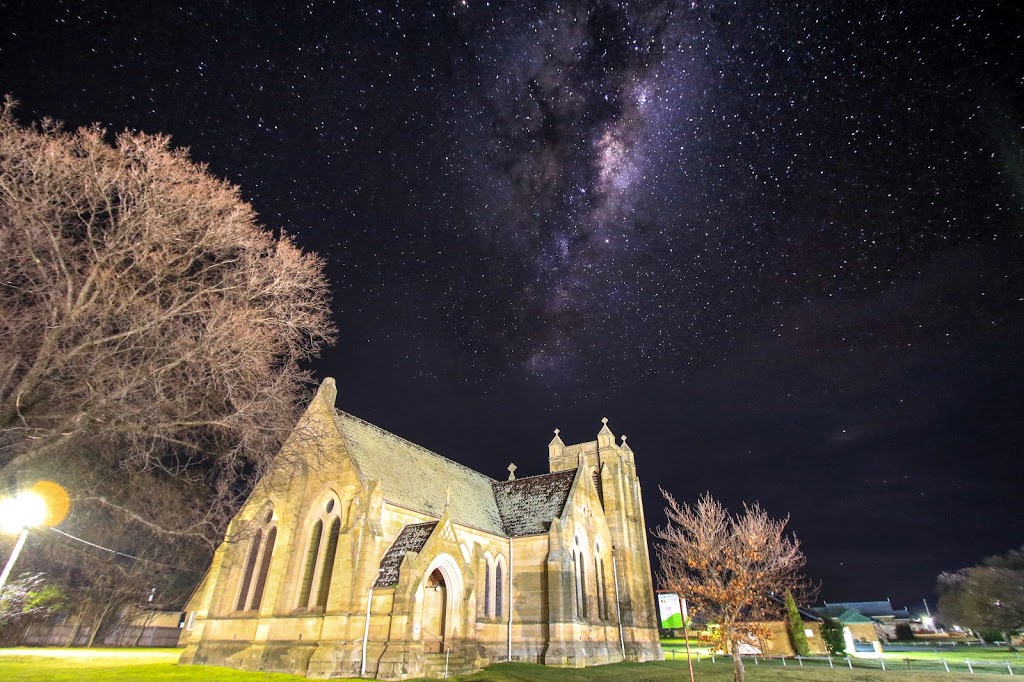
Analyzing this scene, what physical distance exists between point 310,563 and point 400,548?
4.90m

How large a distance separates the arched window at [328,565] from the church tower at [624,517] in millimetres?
17109

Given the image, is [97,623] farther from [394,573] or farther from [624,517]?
[624,517]

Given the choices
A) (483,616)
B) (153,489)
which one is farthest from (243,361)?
(483,616)

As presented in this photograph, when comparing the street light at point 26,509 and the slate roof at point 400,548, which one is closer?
the street light at point 26,509

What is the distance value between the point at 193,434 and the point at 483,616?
19.0m

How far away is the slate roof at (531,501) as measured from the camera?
103ft

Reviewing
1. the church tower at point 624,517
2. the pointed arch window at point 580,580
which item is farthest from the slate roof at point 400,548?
the church tower at point 624,517

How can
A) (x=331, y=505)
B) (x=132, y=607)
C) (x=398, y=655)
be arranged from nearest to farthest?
(x=398, y=655), (x=331, y=505), (x=132, y=607)

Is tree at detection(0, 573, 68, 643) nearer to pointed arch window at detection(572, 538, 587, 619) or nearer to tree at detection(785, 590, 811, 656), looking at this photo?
pointed arch window at detection(572, 538, 587, 619)

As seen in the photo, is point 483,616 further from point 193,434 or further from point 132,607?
point 132,607

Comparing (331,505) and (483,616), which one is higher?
(331,505)

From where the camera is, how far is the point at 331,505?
24.9 metres

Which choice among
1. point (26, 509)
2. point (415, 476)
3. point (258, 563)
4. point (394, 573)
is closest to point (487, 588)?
point (415, 476)

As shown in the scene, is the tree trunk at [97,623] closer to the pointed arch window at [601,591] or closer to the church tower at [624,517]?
the church tower at [624,517]
